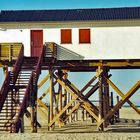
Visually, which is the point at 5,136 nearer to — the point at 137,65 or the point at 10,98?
the point at 10,98

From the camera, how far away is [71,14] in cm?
3881

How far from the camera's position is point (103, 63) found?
36.7 m

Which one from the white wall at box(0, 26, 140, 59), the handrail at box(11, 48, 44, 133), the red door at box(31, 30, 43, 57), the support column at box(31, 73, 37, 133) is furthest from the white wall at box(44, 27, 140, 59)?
the support column at box(31, 73, 37, 133)

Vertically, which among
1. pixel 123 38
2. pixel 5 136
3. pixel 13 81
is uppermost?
pixel 123 38

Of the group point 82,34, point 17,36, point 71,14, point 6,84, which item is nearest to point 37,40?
point 17,36

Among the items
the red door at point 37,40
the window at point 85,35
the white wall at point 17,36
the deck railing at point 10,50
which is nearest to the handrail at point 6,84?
the deck railing at point 10,50

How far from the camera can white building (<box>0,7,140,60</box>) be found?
36.4 metres

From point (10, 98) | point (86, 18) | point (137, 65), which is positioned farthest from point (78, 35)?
point (10, 98)

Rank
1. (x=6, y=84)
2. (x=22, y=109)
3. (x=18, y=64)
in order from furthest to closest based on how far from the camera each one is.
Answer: (x=18, y=64)
(x=6, y=84)
(x=22, y=109)

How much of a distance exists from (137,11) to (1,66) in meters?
10.7

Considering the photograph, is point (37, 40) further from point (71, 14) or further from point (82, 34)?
point (71, 14)

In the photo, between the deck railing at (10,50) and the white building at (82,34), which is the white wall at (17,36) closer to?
the white building at (82,34)

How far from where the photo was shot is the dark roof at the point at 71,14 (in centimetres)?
3722

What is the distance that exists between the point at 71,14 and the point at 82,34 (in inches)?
102
